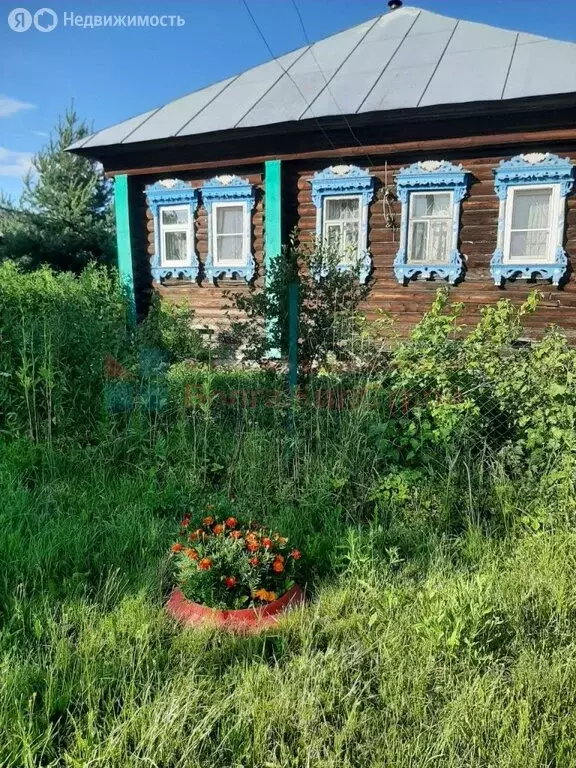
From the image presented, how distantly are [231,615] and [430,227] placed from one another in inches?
275

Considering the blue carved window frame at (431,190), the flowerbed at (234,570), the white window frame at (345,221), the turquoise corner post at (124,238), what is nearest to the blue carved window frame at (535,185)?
the blue carved window frame at (431,190)

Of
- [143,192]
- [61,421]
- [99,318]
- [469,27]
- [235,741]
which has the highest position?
[469,27]

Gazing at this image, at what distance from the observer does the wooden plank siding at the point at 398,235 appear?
24.8 ft

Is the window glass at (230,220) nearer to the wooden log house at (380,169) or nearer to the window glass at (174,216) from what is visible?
the wooden log house at (380,169)

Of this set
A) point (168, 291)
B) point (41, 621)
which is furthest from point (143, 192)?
point (41, 621)

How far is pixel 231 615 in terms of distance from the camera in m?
2.25

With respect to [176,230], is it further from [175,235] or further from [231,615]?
[231,615]

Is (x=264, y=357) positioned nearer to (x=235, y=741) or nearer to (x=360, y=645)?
(x=360, y=645)

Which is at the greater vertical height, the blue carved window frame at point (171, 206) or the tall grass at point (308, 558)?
the blue carved window frame at point (171, 206)

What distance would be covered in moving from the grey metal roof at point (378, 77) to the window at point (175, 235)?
123 centimetres

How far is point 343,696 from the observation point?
1.88 meters

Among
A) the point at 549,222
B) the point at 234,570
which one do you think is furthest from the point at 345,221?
the point at 234,570

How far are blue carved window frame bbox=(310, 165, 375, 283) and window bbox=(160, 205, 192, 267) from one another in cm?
241

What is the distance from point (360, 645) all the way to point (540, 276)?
6737 mm
